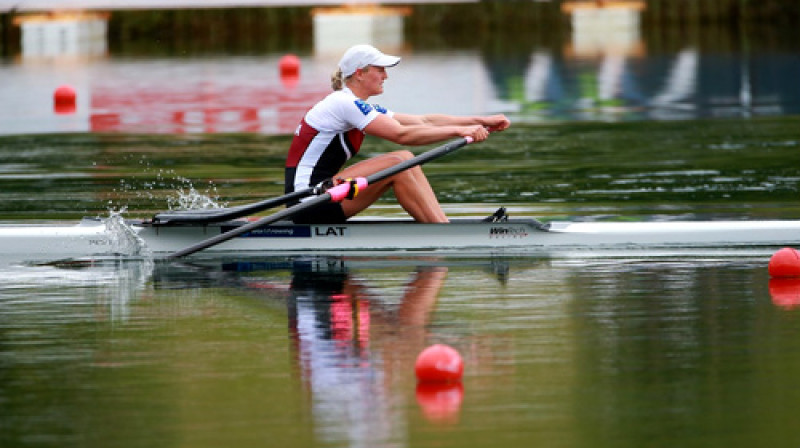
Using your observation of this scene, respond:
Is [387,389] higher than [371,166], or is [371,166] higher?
[371,166]

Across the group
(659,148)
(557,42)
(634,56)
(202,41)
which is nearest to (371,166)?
(659,148)

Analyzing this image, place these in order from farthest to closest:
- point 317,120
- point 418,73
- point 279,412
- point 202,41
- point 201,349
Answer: point 202,41 < point 418,73 < point 317,120 < point 201,349 < point 279,412

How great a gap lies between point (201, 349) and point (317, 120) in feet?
9.25

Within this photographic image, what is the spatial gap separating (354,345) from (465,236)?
2.77m

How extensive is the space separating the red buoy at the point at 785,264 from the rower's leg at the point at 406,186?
2014mm

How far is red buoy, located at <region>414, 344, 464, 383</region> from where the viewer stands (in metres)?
6.70

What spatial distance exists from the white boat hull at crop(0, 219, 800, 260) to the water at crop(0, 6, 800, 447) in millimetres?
101

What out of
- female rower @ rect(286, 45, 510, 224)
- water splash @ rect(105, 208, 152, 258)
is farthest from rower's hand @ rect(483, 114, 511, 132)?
water splash @ rect(105, 208, 152, 258)

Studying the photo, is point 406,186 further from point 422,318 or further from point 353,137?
point 422,318

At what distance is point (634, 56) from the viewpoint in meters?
29.8

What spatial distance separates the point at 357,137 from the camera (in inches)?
403

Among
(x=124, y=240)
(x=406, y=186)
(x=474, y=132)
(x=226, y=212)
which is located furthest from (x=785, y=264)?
(x=124, y=240)

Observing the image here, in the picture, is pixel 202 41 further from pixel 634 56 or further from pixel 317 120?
pixel 317 120

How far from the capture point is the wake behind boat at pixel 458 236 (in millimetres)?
10141
